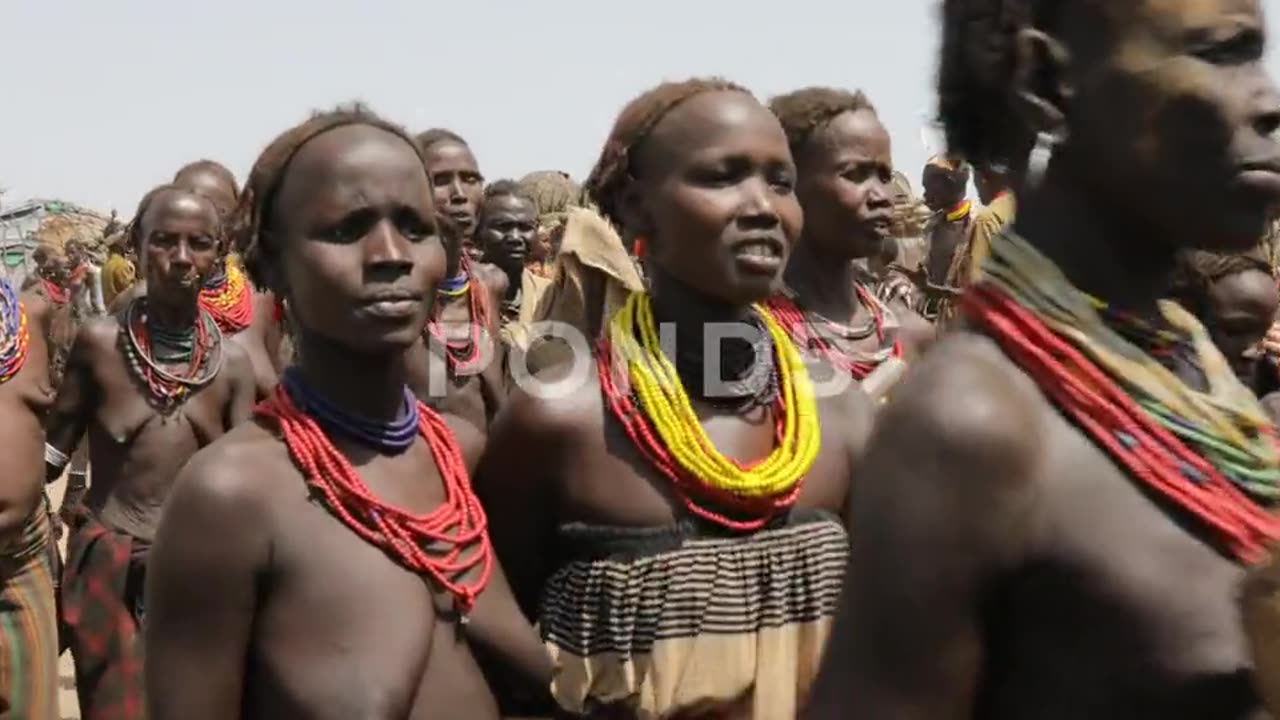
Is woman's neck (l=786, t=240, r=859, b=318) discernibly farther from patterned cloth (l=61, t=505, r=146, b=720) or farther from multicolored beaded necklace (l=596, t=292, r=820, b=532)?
patterned cloth (l=61, t=505, r=146, b=720)

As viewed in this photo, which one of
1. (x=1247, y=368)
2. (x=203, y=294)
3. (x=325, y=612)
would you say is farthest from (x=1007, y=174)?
(x=203, y=294)

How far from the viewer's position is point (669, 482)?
10.8 feet

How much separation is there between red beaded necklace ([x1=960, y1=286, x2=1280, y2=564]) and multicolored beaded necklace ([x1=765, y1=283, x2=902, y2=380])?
3.05 m

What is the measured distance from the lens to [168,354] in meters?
6.29

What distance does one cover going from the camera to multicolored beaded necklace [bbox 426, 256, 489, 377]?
688 cm

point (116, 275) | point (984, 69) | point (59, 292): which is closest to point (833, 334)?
point (984, 69)

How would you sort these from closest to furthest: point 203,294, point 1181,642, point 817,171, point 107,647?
1. point 1181,642
2. point 817,171
3. point 107,647
4. point 203,294

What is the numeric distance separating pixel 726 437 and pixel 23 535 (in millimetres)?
2770

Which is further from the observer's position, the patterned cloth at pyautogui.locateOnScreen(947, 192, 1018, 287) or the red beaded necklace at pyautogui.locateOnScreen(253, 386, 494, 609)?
the patterned cloth at pyautogui.locateOnScreen(947, 192, 1018, 287)

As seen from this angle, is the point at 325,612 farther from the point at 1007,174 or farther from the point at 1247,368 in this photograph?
the point at 1247,368

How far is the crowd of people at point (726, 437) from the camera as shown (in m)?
1.65

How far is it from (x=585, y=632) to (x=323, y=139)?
0.97m

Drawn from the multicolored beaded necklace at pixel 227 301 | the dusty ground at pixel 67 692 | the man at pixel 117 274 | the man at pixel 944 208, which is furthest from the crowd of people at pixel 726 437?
the man at pixel 117 274

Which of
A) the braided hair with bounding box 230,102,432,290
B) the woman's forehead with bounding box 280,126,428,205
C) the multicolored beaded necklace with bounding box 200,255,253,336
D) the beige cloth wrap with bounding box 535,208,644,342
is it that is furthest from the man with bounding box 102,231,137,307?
the woman's forehead with bounding box 280,126,428,205
